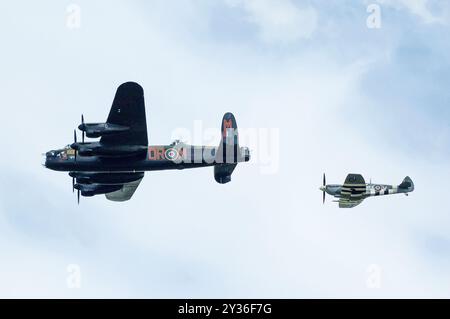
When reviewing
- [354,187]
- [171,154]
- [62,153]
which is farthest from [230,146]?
[354,187]

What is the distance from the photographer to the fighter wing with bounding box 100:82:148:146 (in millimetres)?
42625

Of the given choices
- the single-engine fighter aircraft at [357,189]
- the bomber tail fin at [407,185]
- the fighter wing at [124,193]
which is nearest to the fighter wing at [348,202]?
the single-engine fighter aircraft at [357,189]

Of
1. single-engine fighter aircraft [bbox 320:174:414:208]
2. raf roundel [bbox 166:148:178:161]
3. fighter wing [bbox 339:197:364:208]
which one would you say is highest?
raf roundel [bbox 166:148:178:161]

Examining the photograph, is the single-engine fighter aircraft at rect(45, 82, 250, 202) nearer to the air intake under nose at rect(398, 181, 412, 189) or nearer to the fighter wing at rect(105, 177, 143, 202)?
the fighter wing at rect(105, 177, 143, 202)

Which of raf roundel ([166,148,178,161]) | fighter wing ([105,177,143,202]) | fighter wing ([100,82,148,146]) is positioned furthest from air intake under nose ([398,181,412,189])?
fighter wing ([100,82,148,146])

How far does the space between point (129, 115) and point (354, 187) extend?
76.5 feet

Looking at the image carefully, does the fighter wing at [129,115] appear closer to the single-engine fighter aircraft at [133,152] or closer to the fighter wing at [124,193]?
the single-engine fighter aircraft at [133,152]

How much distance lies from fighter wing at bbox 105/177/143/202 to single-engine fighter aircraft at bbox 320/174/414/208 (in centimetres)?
1736

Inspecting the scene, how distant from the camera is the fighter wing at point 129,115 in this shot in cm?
4262

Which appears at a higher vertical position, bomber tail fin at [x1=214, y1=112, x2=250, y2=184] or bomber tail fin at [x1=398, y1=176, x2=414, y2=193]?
bomber tail fin at [x1=214, y1=112, x2=250, y2=184]

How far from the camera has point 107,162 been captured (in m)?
45.2

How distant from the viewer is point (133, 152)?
44469 millimetres
